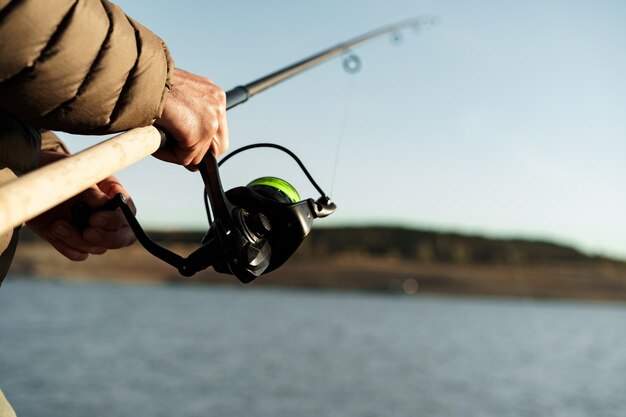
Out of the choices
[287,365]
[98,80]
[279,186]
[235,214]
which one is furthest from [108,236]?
[287,365]

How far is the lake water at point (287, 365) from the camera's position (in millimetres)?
13875

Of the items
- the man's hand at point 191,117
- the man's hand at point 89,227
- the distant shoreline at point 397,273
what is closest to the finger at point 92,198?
the man's hand at point 89,227

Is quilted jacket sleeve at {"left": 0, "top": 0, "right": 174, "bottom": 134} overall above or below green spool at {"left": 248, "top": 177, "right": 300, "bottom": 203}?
below

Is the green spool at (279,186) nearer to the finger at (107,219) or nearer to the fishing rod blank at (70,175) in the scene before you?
the finger at (107,219)

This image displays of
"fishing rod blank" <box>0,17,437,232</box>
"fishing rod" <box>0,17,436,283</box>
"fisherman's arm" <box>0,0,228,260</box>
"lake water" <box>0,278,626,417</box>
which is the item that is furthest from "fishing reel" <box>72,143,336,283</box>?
"lake water" <box>0,278,626,417</box>

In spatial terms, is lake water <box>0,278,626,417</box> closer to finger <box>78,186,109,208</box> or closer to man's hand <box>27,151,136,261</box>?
man's hand <box>27,151,136,261</box>

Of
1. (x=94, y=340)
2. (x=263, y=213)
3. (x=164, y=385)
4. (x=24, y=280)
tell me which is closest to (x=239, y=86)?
(x=263, y=213)

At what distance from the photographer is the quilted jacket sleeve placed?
1119 mm

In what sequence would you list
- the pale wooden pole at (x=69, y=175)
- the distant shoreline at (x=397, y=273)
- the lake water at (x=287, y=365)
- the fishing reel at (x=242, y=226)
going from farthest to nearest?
the distant shoreline at (x=397, y=273), the lake water at (x=287, y=365), the fishing reel at (x=242, y=226), the pale wooden pole at (x=69, y=175)

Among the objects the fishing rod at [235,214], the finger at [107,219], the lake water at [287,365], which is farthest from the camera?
the lake water at [287,365]

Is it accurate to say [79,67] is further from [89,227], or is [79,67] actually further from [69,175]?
[89,227]

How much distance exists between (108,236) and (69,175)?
0.63 metres

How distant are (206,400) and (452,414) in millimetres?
4332

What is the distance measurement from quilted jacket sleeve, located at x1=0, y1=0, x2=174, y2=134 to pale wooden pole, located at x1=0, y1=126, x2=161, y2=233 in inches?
1.4
